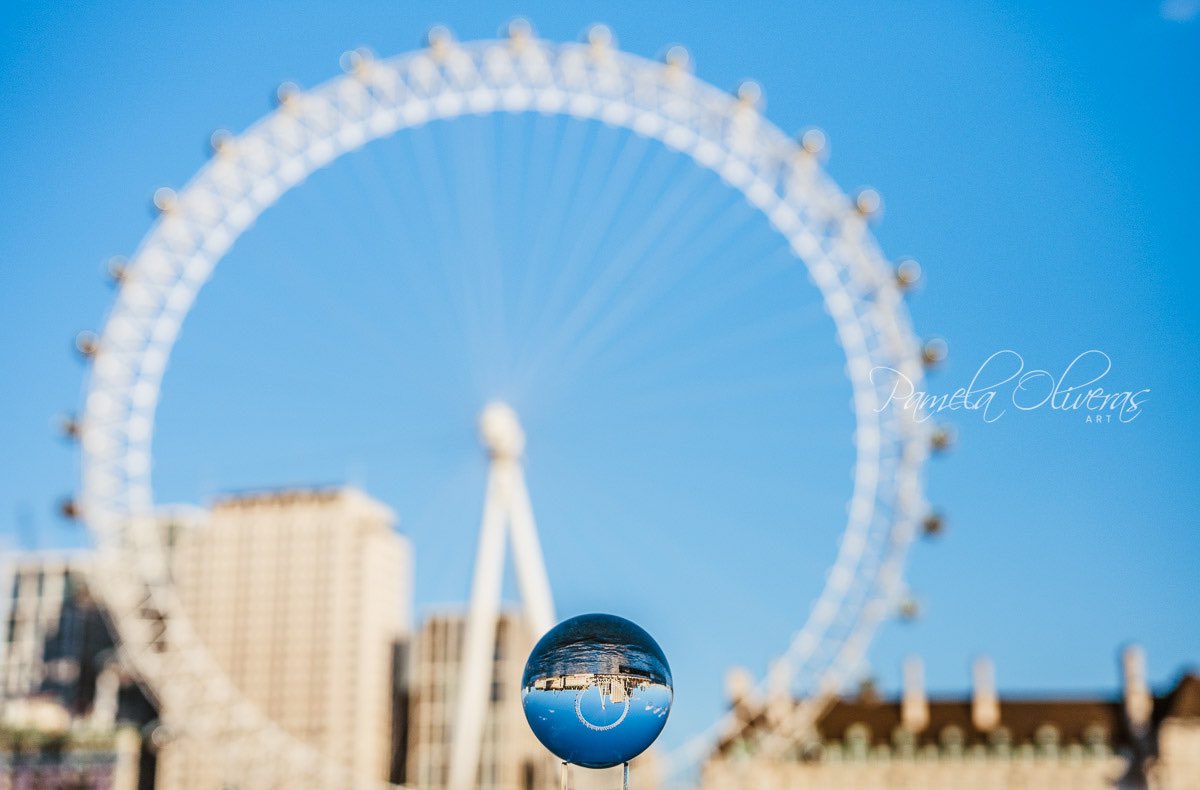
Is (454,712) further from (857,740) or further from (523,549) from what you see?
(523,549)

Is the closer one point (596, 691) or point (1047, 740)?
point (596, 691)

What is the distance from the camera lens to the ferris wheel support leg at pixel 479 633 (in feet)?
105

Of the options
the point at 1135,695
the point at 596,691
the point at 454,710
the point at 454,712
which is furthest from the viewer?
the point at 454,710

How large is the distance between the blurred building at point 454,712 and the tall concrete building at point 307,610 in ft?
13.9

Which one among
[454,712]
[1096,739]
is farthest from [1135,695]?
[454,712]

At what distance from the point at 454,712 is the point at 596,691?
93525 mm

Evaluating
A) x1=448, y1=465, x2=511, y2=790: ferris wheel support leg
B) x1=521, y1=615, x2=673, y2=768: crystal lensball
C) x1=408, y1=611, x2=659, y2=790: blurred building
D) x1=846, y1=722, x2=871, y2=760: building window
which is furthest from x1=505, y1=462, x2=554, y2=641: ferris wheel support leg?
x1=408, y1=611, x2=659, y2=790: blurred building

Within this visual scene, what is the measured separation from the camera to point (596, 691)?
400 inches

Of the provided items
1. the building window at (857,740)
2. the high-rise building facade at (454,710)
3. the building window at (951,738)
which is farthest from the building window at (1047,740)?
the high-rise building facade at (454,710)

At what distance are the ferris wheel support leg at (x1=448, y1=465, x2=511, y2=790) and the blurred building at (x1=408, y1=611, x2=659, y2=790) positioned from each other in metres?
61.0

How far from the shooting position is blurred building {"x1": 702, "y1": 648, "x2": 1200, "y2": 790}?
69625 millimetres

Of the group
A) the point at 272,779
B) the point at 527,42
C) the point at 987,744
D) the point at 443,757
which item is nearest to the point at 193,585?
A: the point at 443,757

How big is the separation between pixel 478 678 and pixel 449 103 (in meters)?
11.4

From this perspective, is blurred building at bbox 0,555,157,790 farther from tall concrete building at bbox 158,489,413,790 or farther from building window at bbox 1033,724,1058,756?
building window at bbox 1033,724,1058,756
